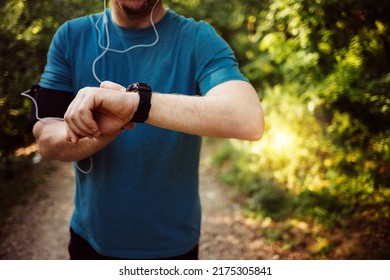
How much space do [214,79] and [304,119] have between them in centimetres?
245

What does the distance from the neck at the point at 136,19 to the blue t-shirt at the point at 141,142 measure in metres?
0.02

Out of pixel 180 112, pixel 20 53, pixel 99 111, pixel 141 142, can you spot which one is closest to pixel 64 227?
pixel 20 53

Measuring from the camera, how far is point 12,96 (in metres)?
1.48

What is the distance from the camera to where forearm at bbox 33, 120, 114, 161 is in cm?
117

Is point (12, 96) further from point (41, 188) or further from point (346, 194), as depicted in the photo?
point (346, 194)

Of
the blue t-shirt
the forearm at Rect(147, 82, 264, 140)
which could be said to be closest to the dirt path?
the blue t-shirt

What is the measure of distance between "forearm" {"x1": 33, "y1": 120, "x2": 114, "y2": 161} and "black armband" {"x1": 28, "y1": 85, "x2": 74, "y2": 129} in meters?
0.03

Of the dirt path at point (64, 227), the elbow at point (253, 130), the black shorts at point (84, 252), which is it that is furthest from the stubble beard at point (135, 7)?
the dirt path at point (64, 227)

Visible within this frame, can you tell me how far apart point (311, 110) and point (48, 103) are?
1.75 m


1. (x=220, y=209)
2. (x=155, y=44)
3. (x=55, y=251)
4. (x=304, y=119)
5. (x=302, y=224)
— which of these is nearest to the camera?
(x=155, y=44)

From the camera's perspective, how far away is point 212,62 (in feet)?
4.01
